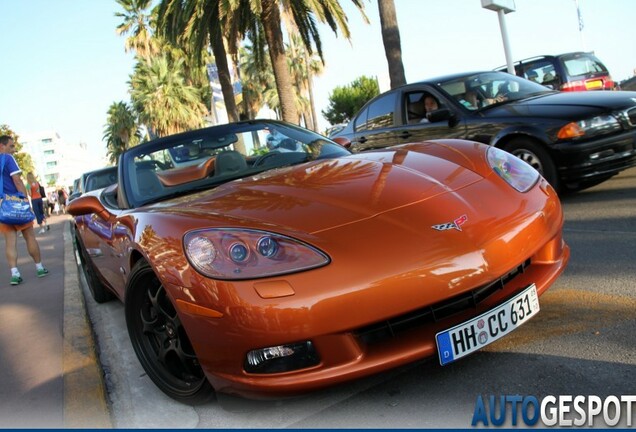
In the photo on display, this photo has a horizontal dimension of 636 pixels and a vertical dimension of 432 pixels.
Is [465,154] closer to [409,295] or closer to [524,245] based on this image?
[524,245]

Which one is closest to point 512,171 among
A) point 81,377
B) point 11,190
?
point 81,377

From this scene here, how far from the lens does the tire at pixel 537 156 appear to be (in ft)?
16.6

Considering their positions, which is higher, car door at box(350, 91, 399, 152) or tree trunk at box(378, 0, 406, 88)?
tree trunk at box(378, 0, 406, 88)

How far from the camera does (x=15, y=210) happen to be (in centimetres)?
639

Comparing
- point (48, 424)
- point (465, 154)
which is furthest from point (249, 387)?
point (465, 154)

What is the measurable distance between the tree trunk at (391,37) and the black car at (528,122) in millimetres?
5323

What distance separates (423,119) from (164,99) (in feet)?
123

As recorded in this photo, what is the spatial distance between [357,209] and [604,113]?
12.0ft

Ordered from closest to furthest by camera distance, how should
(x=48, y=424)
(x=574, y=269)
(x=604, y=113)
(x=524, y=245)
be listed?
(x=524, y=245) → (x=48, y=424) → (x=574, y=269) → (x=604, y=113)

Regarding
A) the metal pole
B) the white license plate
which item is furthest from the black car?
the metal pole

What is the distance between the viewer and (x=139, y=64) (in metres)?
44.4

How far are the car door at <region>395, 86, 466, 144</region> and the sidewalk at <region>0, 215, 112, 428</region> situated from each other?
389 cm

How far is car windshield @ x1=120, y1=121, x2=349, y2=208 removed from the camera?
325 cm

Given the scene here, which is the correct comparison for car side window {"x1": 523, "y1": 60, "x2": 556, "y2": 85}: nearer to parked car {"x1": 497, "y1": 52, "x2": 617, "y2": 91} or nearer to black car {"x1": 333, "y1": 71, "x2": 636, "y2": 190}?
parked car {"x1": 497, "y1": 52, "x2": 617, "y2": 91}
